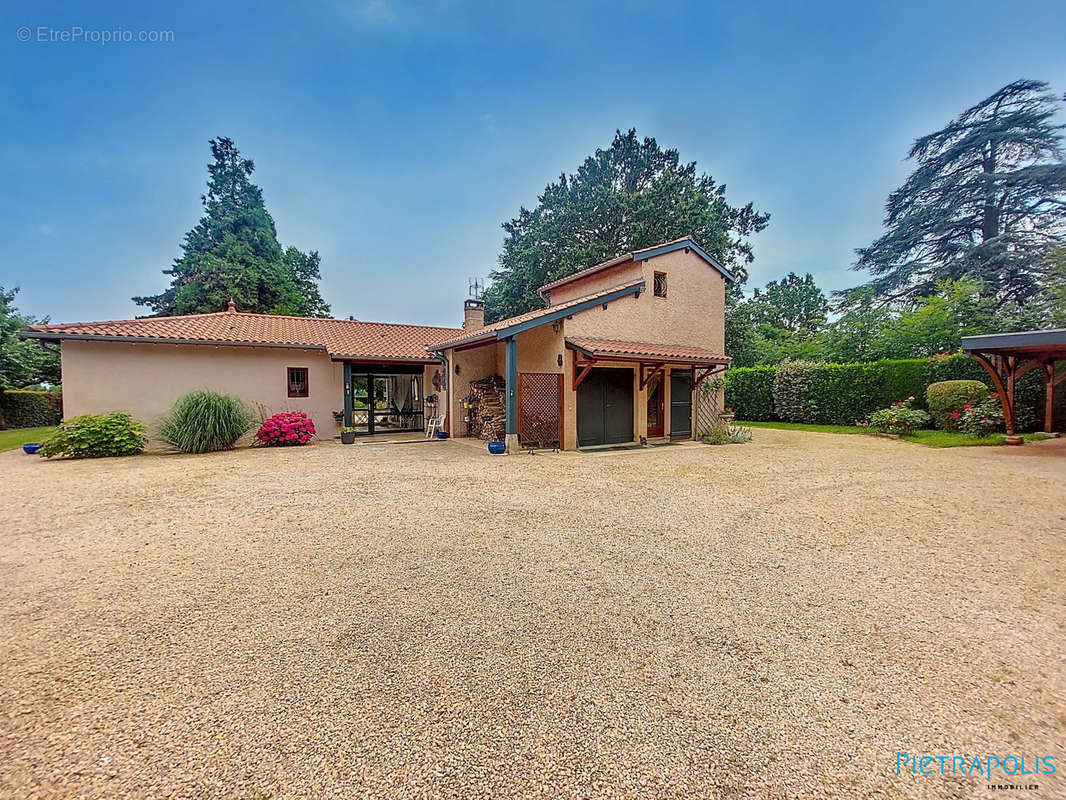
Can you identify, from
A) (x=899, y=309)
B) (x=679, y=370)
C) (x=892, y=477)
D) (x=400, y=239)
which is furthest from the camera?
(x=899, y=309)

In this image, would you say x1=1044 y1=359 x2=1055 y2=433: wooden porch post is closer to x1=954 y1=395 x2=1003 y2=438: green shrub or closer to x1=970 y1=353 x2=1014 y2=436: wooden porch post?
x1=954 y1=395 x2=1003 y2=438: green shrub

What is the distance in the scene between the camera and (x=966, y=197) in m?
23.4

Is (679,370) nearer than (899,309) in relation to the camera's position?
Yes

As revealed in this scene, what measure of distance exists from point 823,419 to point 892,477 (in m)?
11.5

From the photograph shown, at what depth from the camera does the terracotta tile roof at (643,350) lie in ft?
37.6

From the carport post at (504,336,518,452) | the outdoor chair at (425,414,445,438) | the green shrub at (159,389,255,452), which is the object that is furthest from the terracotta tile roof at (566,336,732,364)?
the green shrub at (159,389,255,452)

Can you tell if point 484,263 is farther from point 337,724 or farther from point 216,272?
point 337,724

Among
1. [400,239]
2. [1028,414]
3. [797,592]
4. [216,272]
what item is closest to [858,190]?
[1028,414]

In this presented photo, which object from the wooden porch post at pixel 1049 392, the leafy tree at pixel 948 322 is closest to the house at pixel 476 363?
the wooden porch post at pixel 1049 392

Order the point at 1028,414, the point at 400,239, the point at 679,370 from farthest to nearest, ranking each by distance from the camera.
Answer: the point at 400,239
the point at 679,370
the point at 1028,414

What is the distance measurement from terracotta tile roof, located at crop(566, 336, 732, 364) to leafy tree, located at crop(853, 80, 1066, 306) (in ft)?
60.8

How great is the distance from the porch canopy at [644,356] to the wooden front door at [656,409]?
0.49 metres

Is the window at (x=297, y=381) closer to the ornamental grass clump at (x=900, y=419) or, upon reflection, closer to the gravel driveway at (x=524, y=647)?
the gravel driveway at (x=524, y=647)

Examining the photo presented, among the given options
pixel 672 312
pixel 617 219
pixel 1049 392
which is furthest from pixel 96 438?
pixel 1049 392
